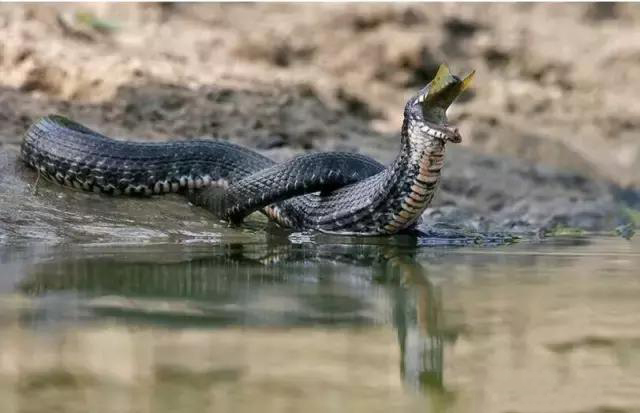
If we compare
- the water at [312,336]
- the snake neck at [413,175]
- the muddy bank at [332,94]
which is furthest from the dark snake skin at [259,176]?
the water at [312,336]

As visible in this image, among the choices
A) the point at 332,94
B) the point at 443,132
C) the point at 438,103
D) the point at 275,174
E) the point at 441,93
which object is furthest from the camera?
the point at 332,94

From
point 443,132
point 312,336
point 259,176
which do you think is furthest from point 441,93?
point 312,336

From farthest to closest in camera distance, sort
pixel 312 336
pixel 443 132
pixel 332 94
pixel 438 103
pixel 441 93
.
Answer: pixel 332 94
pixel 438 103
pixel 441 93
pixel 443 132
pixel 312 336

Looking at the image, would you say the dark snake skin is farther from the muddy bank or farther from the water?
the water

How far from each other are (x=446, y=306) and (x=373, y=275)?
102 cm

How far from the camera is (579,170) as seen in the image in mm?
12508

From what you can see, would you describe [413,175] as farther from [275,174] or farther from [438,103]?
[275,174]

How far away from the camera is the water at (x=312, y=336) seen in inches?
95.3

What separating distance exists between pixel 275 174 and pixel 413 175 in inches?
41.9

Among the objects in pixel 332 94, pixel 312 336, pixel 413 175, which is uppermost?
pixel 332 94

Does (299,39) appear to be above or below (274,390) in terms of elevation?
above

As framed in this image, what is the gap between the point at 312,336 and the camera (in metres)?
3.11

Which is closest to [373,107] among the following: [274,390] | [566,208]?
[566,208]

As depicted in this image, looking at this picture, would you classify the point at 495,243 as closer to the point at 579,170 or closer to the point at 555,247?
the point at 555,247
